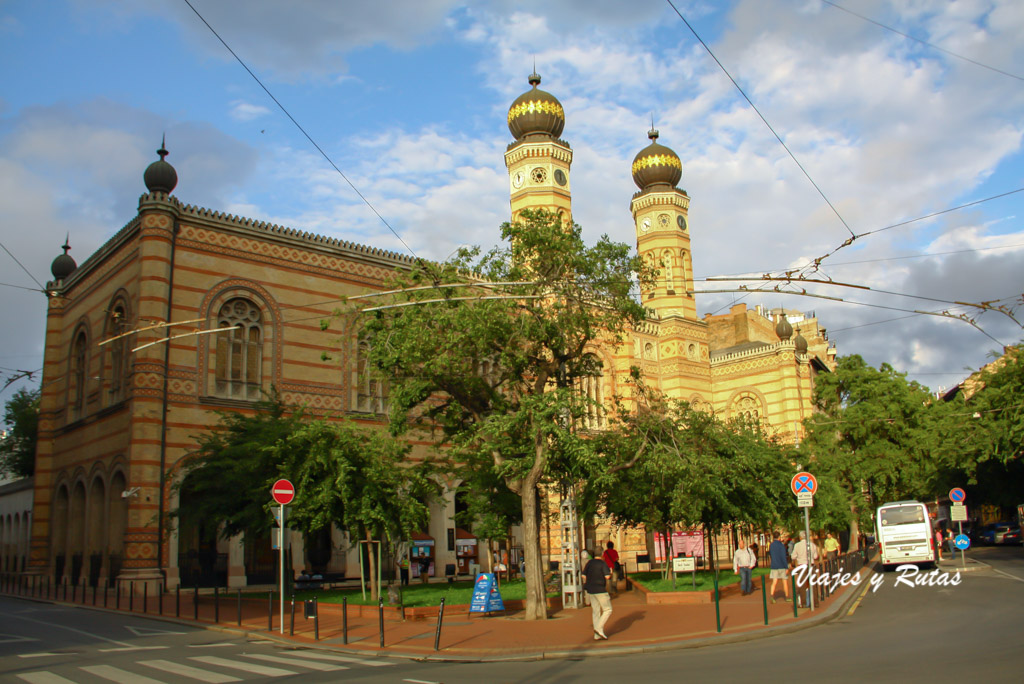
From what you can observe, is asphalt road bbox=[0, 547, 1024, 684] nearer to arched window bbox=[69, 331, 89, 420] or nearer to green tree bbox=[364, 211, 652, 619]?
green tree bbox=[364, 211, 652, 619]

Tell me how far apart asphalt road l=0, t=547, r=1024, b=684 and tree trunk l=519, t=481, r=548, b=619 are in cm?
422

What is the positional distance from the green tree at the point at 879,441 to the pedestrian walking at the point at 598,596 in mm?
26452

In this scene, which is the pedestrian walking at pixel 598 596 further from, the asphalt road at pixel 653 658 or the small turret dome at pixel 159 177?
the small turret dome at pixel 159 177

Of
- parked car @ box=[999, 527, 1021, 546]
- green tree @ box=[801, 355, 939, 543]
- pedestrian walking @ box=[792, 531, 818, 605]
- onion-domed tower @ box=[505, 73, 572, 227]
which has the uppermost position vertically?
onion-domed tower @ box=[505, 73, 572, 227]

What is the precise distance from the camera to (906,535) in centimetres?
2605

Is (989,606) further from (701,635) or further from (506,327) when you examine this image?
(506,327)

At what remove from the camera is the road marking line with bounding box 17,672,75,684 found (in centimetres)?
952

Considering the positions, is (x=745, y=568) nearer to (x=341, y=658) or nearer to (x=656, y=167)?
(x=341, y=658)

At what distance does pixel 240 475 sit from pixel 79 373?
1396cm

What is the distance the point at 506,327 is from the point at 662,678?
8.08 meters

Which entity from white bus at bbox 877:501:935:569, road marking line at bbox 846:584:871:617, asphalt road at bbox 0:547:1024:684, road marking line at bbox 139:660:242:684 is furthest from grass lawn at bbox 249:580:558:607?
white bus at bbox 877:501:935:569

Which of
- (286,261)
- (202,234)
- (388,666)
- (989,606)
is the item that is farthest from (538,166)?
(388,666)

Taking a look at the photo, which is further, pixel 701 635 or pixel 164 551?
pixel 164 551

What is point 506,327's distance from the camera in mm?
15672
